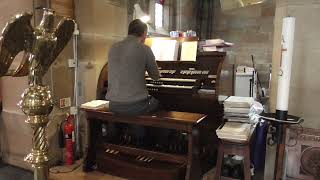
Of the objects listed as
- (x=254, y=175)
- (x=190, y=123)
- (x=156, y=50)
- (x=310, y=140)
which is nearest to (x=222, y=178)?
(x=254, y=175)

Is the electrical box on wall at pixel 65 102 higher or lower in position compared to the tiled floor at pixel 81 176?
higher

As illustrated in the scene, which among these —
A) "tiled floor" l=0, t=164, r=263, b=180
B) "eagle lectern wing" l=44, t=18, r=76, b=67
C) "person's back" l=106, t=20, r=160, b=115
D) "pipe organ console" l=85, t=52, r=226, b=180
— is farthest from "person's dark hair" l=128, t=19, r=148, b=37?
"eagle lectern wing" l=44, t=18, r=76, b=67

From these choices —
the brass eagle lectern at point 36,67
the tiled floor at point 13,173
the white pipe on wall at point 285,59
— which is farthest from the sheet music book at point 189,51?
the brass eagle lectern at point 36,67

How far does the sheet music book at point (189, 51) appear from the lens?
3.41 metres

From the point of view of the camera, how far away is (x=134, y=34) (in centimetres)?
291

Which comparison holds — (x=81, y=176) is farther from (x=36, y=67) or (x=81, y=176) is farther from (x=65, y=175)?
(x=36, y=67)

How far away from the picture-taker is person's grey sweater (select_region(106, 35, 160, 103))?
2.80m

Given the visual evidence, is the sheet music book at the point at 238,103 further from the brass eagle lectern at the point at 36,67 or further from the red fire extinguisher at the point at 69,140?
the brass eagle lectern at the point at 36,67

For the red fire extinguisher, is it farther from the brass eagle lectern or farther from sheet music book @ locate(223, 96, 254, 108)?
the brass eagle lectern

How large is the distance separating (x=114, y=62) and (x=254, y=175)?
1.81 m

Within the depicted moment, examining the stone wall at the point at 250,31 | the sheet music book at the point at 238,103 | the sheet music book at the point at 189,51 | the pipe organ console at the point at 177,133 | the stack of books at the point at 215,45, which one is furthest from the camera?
the stone wall at the point at 250,31

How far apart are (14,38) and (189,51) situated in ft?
9.58

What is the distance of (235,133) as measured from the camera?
2.39 meters

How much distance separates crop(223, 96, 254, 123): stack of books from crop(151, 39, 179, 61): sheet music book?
1063 mm
